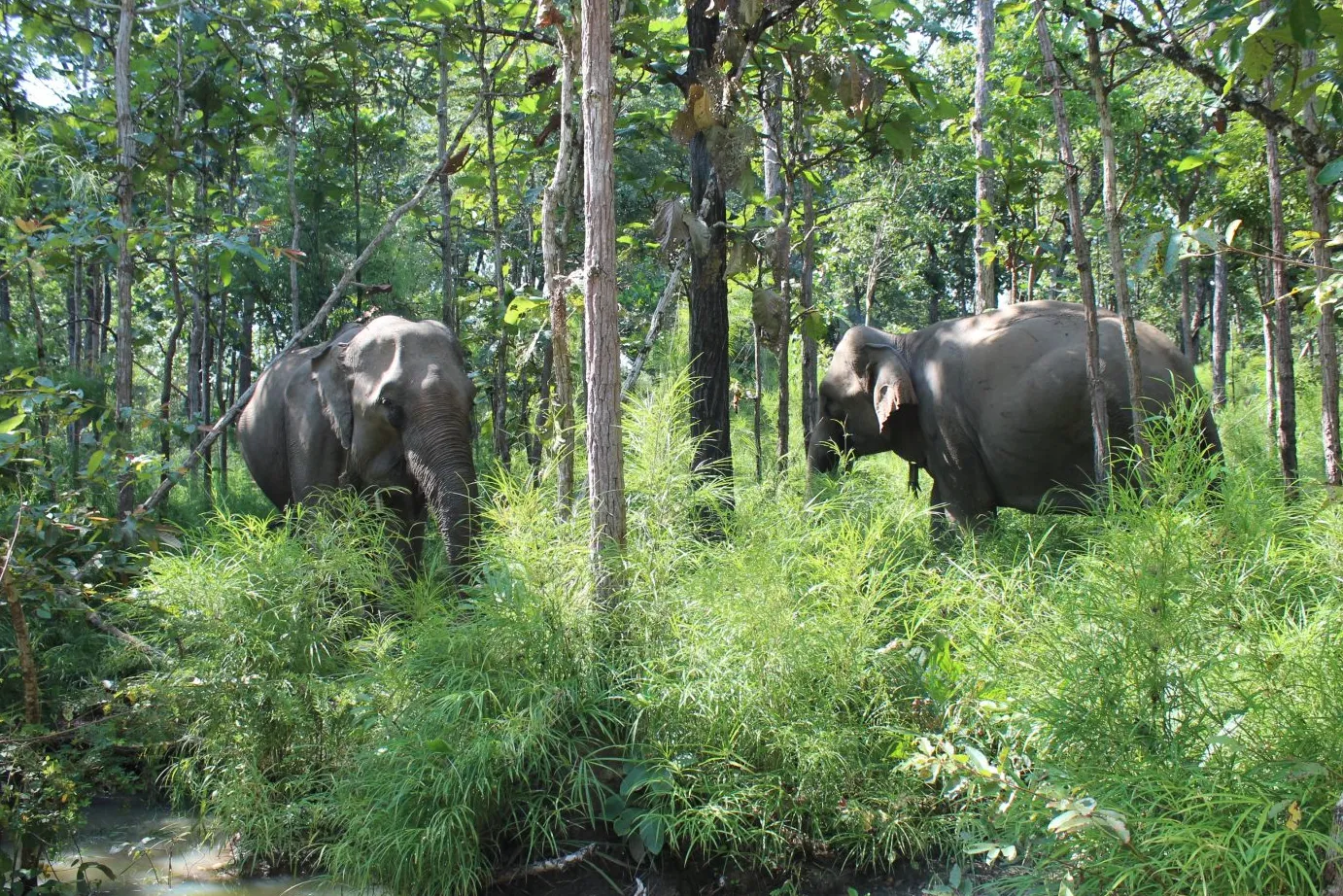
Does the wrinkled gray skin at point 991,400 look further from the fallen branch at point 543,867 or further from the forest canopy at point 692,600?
the fallen branch at point 543,867

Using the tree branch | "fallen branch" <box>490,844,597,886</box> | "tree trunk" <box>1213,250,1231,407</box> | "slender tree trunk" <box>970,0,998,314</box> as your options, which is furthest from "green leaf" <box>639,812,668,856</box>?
"tree trunk" <box>1213,250,1231,407</box>

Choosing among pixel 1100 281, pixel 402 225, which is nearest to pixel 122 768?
pixel 402 225

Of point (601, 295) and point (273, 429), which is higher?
point (601, 295)

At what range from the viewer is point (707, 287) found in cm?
721

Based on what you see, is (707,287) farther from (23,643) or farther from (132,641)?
(23,643)

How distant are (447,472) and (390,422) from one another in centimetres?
67

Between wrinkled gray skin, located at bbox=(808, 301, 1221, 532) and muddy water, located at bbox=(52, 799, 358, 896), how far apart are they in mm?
4621

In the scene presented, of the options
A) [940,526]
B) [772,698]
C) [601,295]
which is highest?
[601,295]

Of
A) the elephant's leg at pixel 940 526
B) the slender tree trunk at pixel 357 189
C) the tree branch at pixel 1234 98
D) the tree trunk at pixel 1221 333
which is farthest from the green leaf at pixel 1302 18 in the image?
the tree trunk at pixel 1221 333

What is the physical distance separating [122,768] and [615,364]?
3.59 m

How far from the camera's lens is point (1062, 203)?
26.2 ft

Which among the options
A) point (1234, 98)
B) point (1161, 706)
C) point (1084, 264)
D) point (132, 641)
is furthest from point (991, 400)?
point (132, 641)

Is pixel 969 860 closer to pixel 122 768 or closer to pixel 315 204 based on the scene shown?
pixel 122 768

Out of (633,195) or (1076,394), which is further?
(633,195)
